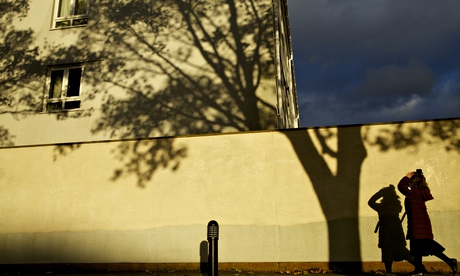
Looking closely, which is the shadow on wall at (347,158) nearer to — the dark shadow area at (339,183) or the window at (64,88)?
the dark shadow area at (339,183)

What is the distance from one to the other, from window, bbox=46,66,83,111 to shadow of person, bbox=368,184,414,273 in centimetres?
995

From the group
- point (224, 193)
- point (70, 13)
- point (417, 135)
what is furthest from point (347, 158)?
point (70, 13)

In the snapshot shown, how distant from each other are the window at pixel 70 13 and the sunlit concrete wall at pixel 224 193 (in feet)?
21.0

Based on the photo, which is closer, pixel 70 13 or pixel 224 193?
pixel 224 193

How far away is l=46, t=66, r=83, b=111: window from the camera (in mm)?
13088

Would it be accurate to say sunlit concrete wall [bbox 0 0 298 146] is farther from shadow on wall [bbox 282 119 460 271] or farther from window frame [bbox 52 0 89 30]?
shadow on wall [bbox 282 119 460 271]

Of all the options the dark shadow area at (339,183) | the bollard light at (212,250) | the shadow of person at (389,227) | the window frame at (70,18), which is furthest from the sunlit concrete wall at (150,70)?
the bollard light at (212,250)

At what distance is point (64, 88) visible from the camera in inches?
523

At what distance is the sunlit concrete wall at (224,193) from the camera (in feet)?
25.0

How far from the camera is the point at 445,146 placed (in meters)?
7.64

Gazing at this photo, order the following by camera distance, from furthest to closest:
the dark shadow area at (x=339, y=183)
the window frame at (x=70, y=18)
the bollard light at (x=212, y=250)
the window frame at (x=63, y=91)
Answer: the window frame at (x=70, y=18) < the window frame at (x=63, y=91) < the dark shadow area at (x=339, y=183) < the bollard light at (x=212, y=250)

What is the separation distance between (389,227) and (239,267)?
3038mm

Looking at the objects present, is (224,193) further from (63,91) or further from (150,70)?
(63,91)

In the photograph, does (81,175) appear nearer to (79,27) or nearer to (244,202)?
(244,202)
